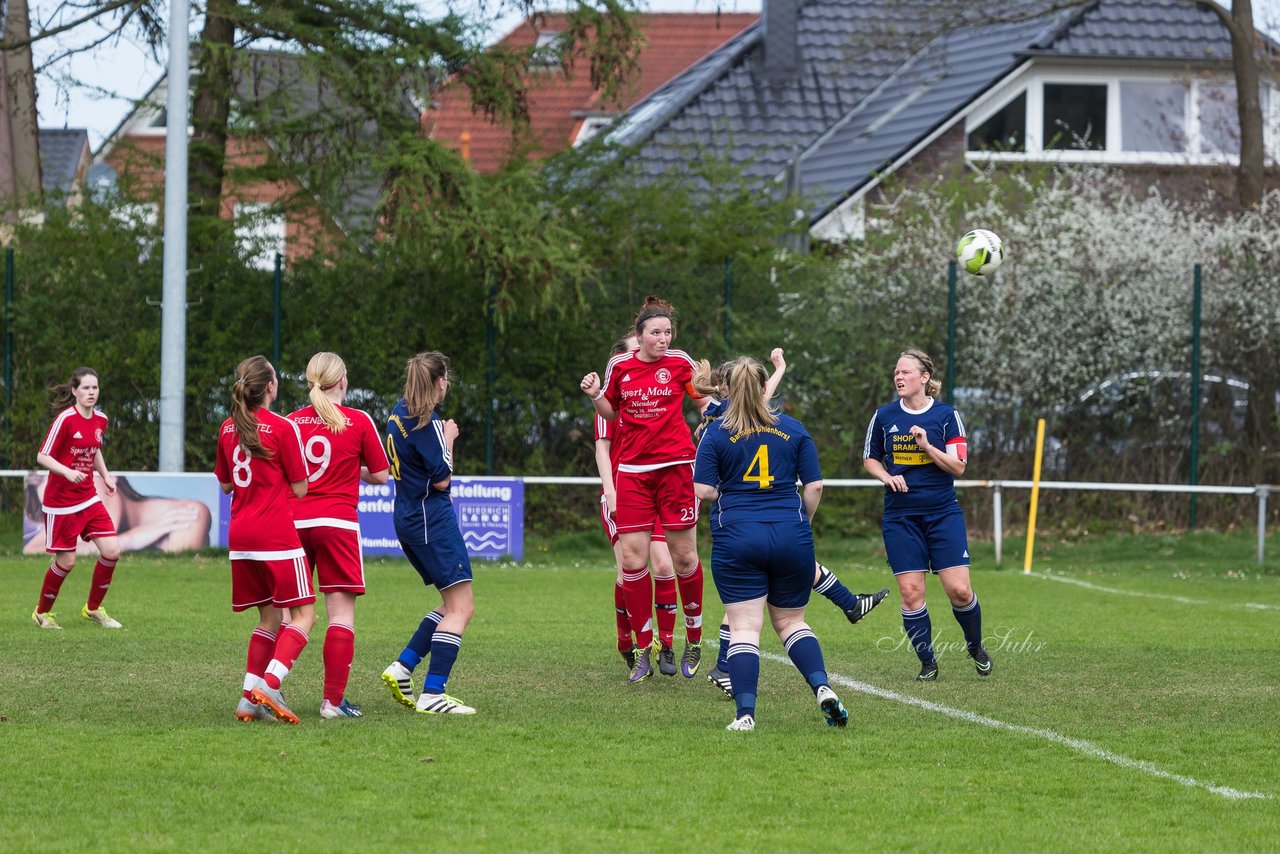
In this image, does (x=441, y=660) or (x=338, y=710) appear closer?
(x=338, y=710)

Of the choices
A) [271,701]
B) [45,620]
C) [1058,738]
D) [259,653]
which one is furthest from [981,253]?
[271,701]

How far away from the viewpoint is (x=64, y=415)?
445 inches

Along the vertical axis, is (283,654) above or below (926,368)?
below

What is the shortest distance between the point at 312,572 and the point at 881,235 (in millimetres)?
14106

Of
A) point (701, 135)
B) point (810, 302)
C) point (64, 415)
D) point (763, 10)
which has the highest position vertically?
point (763, 10)

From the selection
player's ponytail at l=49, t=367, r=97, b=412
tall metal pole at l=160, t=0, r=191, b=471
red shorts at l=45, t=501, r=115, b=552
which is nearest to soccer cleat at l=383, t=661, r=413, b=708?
red shorts at l=45, t=501, r=115, b=552

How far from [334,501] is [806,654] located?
2.32 meters

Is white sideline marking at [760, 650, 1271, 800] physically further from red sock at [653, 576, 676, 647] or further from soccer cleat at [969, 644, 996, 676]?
red sock at [653, 576, 676, 647]

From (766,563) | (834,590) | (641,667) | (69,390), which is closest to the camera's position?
(766,563)

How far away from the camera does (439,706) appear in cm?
772

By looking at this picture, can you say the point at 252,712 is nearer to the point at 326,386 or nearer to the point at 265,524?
the point at 265,524

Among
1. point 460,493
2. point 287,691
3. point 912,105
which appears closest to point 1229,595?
point 460,493

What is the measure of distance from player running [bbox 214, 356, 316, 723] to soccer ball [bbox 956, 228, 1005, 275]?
7718mm

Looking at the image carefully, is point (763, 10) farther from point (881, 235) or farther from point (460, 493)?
point (460, 493)
